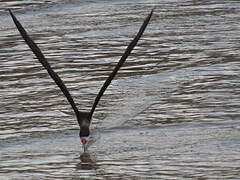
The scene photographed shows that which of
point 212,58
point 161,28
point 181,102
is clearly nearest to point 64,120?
point 181,102

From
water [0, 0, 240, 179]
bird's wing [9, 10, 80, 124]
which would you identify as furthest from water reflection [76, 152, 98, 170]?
bird's wing [9, 10, 80, 124]

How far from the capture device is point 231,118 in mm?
8594

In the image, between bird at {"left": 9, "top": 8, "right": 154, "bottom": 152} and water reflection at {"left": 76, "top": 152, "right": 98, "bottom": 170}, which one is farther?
bird at {"left": 9, "top": 8, "right": 154, "bottom": 152}

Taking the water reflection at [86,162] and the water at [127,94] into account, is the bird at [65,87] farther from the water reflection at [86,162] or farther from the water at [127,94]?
the water at [127,94]

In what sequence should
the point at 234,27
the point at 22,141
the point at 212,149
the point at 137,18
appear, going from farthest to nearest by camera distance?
the point at 137,18 → the point at 234,27 → the point at 22,141 → the point at 212,149

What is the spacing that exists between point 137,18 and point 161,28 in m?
1.00

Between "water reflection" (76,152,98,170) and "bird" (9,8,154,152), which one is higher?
"bird" (9,8,154,152)

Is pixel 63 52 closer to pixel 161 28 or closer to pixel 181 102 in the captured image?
pixel 161 28

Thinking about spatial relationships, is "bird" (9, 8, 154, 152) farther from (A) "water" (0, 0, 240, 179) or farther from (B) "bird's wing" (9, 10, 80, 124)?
(A) "water" (0, 0, 240, 179)

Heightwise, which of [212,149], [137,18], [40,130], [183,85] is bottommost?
[212,149]

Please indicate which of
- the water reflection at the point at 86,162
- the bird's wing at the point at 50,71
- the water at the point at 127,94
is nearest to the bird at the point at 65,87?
the bird's wing at the point at 50,71

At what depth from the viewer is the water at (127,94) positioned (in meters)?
7.51

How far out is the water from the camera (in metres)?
7.51

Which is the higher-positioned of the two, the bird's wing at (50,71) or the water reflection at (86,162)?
the bird's wing at (50,71)
